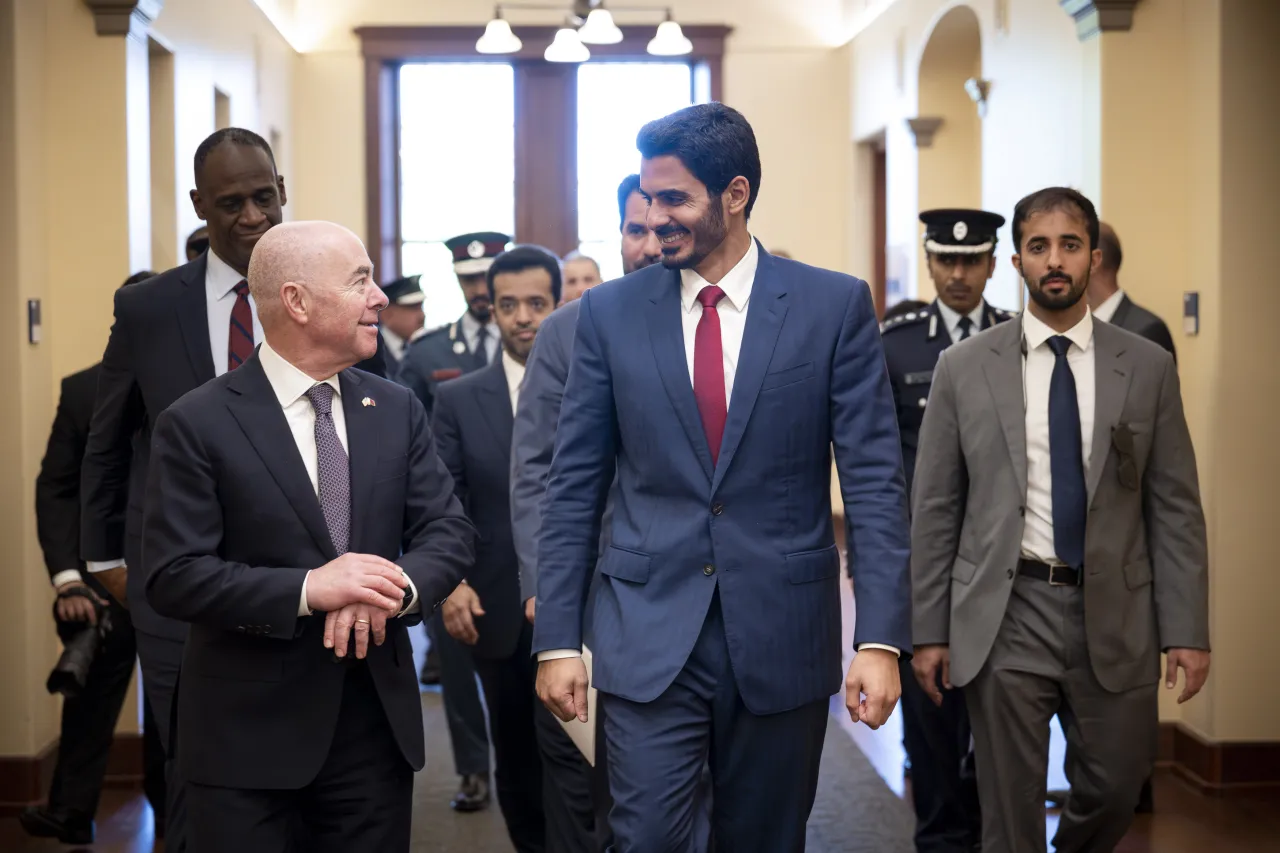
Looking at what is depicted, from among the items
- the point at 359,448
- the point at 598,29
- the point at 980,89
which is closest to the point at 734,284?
the point at 359,448

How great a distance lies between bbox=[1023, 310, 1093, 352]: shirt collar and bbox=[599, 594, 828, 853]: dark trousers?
4.19ft

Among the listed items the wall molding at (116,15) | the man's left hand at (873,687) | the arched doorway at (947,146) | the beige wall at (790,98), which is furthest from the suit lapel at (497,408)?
the beige wall at (790,98)

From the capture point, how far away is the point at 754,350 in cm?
267

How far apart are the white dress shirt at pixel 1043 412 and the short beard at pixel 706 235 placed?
3.92 feet

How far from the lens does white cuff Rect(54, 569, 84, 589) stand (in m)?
4.50

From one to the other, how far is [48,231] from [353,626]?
11.8 ft

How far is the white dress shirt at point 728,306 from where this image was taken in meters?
2.72

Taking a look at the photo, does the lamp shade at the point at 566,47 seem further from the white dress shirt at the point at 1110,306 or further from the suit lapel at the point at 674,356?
the suit lapel at the point at 674,356

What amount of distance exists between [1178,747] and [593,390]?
3.66 meters

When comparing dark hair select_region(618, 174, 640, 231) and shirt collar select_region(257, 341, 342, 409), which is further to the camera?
dark hair select_region(618, 174, 640, 231)

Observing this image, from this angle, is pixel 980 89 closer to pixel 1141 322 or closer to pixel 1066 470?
pixel 1141 322

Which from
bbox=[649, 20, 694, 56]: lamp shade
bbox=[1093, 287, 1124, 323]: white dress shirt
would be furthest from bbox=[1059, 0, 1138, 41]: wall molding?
bbox=[649, 20, 694, 56]: lamp shade

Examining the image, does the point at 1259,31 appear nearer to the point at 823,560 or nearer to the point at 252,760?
the point at 823,560

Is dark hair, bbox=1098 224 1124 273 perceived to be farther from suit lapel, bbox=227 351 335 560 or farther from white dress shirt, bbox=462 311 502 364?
suit lapel, bbox=227 351 335 560
